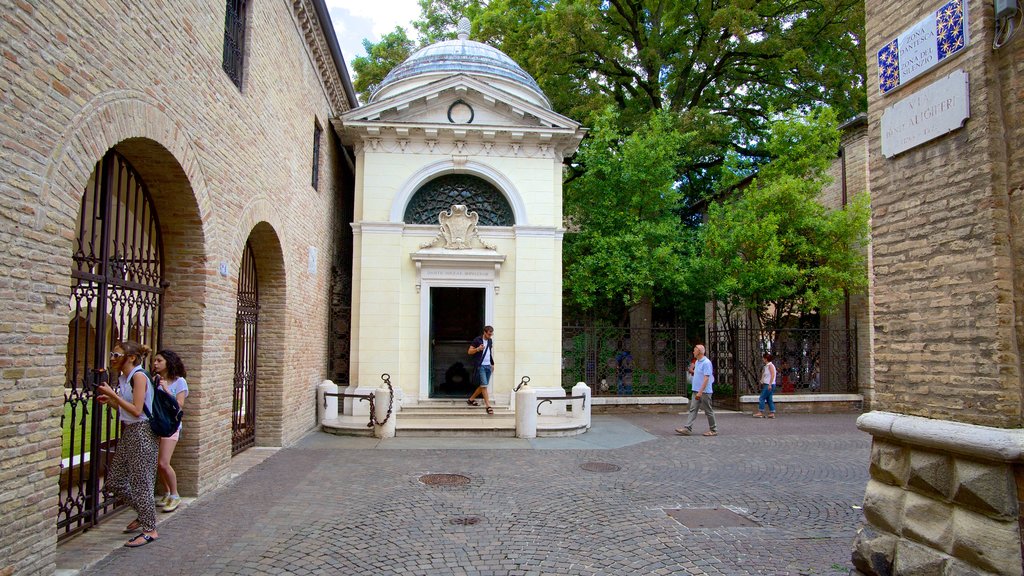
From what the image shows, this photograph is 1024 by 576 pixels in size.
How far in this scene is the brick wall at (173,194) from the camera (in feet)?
13.4

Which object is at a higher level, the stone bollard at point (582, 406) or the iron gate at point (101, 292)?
the iron gate at point (101, 292)

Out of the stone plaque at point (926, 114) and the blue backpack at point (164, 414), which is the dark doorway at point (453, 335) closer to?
the blue backpack at point (164, 414)

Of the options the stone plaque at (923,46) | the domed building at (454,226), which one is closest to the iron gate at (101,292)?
the stone plaque at (923,46)

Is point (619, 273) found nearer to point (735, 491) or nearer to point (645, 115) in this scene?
point (645, 115)

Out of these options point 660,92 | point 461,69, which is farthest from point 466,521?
point 660,92

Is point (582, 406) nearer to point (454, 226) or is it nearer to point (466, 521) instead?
point (454, 226)

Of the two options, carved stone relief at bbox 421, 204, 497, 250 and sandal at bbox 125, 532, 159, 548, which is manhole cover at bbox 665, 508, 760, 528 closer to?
sandal at bbox 125, 532, 159, 548

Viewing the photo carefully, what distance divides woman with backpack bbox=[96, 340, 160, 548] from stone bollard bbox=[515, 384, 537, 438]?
22.6 feet

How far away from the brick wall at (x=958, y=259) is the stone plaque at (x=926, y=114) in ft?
0.20

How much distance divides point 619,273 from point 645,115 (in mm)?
7283

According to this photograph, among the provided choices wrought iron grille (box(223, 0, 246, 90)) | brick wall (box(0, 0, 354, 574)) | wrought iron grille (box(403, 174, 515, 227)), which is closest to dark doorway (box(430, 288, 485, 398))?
wrought iron grille (box(403, 174, 515, 227))

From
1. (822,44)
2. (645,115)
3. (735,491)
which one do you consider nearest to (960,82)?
(735,491)

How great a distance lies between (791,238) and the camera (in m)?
16.3

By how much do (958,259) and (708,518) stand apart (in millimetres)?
3584
